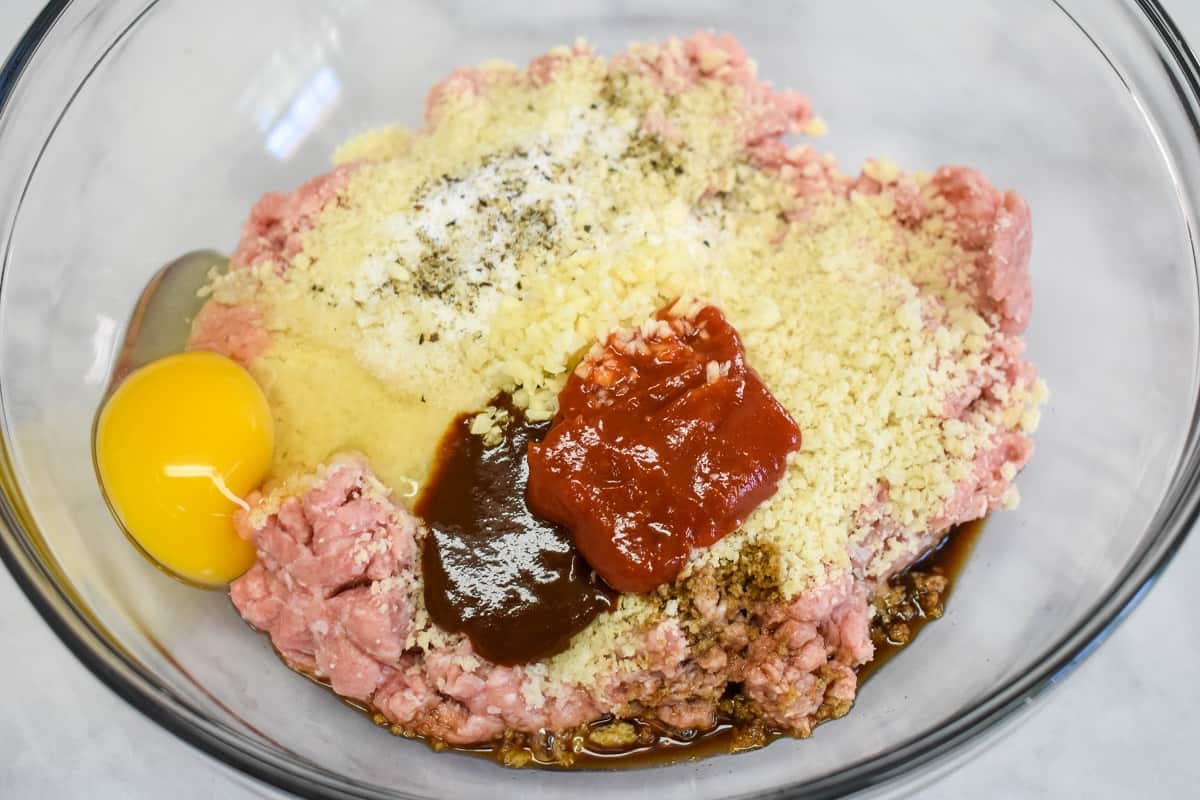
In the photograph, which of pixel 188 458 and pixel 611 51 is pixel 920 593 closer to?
pixel 188 458

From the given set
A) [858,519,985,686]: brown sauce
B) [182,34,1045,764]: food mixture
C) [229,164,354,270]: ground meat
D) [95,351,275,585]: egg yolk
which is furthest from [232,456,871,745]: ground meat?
[229,164,354,270]: ground meat

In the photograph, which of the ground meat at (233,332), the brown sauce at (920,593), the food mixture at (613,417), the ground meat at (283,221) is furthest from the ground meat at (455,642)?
the ground meat at (283,221)

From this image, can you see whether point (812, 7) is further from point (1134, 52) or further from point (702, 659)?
point (702, 659)

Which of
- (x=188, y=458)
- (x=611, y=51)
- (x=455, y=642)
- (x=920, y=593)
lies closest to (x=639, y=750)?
(x=455, y=642)

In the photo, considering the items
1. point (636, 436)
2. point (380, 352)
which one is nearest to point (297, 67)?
point (380, 352)

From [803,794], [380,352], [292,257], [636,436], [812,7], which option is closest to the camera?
[803,794]
